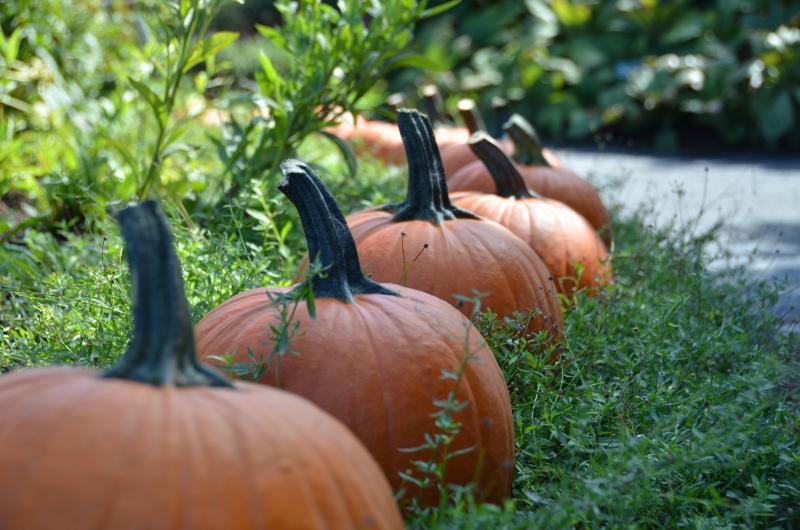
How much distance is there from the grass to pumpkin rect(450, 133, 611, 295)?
0.52ft

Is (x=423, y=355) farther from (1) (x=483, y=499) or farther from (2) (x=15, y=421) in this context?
(2) (x=15, y=421)

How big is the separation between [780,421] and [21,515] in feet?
6.34

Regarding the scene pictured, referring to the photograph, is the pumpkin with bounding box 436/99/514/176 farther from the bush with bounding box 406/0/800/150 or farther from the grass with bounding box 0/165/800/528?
the bush with bounding box 406/0/800/150

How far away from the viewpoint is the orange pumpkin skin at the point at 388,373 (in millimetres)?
1933

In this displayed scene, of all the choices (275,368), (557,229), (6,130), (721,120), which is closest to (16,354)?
(275,368)

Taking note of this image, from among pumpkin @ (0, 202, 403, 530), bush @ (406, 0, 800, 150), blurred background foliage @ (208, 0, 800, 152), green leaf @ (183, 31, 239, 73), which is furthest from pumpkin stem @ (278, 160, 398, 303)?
bush @ (406, 0, 800, 150)

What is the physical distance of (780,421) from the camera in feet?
8.25

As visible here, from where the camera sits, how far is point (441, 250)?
2654 millimetres

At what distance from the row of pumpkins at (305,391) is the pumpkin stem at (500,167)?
223 millimetres

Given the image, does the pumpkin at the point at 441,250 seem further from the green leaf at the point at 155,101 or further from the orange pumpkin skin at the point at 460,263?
the green leaf at the point at 155,101

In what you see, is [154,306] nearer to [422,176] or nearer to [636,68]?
[422,176]

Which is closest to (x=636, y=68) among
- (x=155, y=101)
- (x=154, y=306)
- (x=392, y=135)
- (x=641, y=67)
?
(x=641, y=67)

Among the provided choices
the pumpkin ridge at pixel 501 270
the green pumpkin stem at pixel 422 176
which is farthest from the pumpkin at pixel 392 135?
A: the pumpkin ridge at pixel 501 270

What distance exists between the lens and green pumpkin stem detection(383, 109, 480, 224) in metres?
2.71
